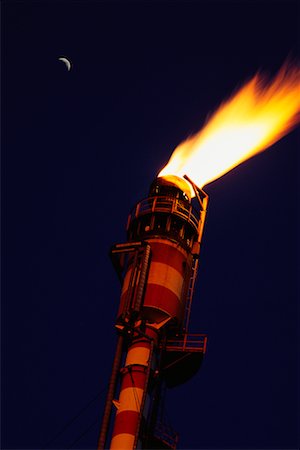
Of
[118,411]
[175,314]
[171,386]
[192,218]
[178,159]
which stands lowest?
[118,411]

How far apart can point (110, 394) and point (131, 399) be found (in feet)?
3.62

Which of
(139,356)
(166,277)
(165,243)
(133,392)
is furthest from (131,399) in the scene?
(165,243)

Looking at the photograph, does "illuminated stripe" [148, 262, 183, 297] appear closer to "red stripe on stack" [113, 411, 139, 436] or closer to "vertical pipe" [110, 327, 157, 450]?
"vertical pipe" [110, 327, 157, 450]

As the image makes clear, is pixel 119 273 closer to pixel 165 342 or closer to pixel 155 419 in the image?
pixel 165 342

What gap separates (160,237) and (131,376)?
8583mm

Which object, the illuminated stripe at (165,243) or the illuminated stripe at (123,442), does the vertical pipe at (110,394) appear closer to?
the illuminated stripe at (123,442)

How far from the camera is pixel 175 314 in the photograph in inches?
1585

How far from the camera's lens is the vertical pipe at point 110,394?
116 ft

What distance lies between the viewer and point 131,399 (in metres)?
37.1

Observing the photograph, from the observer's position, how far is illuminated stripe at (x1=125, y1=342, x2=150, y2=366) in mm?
38250

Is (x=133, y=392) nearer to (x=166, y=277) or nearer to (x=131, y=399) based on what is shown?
(x=131, y=399)

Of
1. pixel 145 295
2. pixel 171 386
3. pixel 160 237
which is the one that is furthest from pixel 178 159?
pixel 171 386

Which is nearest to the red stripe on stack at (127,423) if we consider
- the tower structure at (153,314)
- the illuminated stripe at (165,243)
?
the tower structure at (153,314)

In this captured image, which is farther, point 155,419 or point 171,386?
point 171,386
